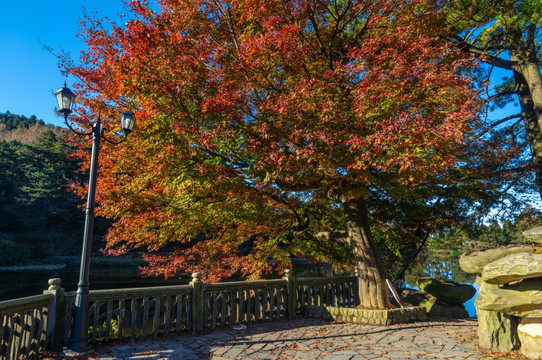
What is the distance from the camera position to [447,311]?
13430mm

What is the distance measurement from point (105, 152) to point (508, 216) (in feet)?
47.1

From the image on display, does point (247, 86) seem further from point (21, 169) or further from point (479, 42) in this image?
point (21, 169)

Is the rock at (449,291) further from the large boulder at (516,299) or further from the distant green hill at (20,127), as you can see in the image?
the distant green hill at (20,127)

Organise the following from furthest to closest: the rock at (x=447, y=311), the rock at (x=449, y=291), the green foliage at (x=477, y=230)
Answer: the rock at (x=449, y=291) → the rock at (x=447, y=311) → the green foliage at (x=477, y=230)

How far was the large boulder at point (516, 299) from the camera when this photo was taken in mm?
5578

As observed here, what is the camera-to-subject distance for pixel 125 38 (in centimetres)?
843

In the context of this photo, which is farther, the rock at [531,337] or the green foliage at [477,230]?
the green foliage at [477,230]

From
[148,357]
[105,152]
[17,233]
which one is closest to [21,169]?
[17,233]

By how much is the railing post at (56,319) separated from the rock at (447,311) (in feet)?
42.0

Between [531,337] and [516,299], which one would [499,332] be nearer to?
[531,337]

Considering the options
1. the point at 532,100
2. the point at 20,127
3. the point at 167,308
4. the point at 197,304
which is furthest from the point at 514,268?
the point at 20,127

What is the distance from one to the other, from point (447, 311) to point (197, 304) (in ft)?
35.8

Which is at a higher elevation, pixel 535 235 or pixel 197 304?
pixel 535 235

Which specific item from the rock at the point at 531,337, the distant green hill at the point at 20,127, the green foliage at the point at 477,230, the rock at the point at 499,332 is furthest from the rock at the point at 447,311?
the distant green hill at the point at 20,127
